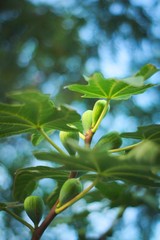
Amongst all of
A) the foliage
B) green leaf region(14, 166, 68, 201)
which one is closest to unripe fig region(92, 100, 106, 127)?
the foliage

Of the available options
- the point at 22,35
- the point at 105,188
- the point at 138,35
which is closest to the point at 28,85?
the point at 22,35

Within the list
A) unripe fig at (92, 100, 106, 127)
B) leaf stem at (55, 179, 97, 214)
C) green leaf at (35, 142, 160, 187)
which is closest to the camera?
green leaf at (35, 142, 160, 187)

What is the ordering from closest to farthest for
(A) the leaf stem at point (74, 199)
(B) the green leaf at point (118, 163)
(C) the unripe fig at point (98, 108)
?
1. (B) the green leaf at point (118, 163)
2. (A) the leaf stem at point (74, 199)
3. (C) the unripe fig at point (98, 108)

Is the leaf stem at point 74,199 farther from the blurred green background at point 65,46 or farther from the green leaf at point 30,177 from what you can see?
the blurred green background at point 65,46

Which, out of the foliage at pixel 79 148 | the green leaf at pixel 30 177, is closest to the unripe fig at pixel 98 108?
the foliage at pixel 79 148

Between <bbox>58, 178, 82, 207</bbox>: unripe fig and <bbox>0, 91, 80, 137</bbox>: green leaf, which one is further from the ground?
<bbox>0, 91, 80, 137</bbox>: green leaf

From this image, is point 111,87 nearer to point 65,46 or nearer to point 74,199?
point 74,199

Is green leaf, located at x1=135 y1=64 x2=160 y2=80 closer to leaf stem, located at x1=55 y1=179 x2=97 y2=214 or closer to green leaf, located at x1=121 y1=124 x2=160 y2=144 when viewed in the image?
green leaf, located at x1=121 y1=124 x2=160 y2=144

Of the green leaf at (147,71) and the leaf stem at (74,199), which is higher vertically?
the green leaf at (147,71)

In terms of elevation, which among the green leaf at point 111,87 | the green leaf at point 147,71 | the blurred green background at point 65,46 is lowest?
the blurred green background at point 65,46
